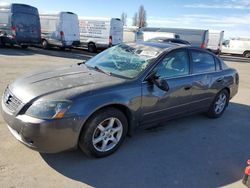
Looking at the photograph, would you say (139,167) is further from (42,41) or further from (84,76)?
(42,41)

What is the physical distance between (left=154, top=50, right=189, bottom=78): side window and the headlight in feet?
5.36

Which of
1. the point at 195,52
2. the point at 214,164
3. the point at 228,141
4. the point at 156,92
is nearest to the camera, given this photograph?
the point at 214,164

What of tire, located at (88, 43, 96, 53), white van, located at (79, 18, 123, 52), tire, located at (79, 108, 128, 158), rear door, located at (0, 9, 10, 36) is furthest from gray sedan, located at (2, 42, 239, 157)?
tire, located at (88, 43, 96, 53)

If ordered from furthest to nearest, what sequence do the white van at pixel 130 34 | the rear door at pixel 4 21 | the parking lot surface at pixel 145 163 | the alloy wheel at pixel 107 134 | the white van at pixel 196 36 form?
the white van at pixel 130 34, the white van at pixel 196 36, the rear door at pixel 4 21, the alloy wheel at pixel 107 134, the parking lot surface at pixel 145 163

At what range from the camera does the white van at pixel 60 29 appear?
17.5m

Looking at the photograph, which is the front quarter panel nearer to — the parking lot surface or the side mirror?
the side mirror

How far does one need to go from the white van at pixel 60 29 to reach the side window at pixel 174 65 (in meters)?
14.1

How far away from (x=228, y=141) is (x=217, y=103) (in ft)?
4.15

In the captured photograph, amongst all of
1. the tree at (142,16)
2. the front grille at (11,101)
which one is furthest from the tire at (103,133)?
the tree at (142,16)

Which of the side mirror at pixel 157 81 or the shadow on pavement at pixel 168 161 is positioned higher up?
the side mirror at pixel 157 81

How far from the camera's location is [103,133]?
3.71 meters

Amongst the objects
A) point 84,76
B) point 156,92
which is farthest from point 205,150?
point 84,76

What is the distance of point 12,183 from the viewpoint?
3029 millimetres

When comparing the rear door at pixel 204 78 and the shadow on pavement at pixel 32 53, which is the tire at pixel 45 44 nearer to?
the shadow on pavement at pixel 32 53
